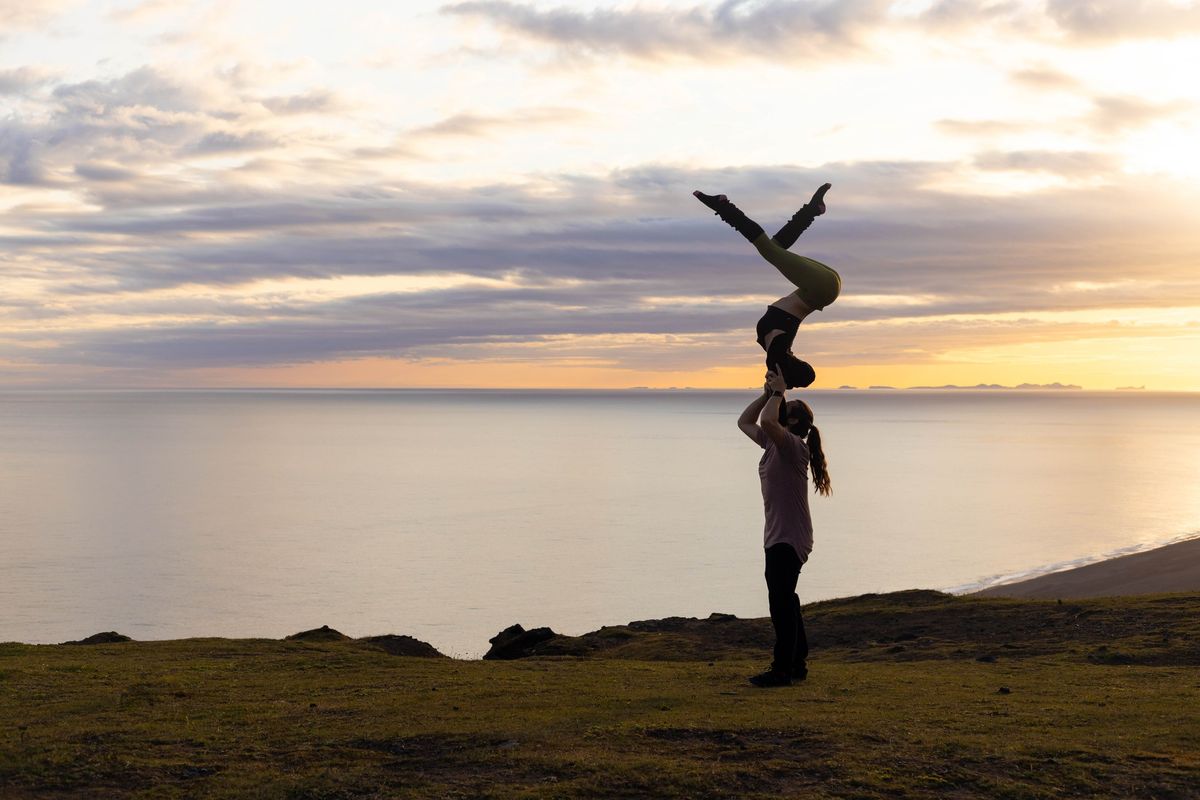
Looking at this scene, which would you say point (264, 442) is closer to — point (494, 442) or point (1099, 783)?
point (494, 442)

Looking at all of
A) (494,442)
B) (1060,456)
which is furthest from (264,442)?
(1060,456)

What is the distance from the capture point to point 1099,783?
331 inches

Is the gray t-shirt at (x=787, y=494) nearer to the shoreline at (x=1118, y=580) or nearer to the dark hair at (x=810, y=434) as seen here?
the dark hair at (x=810, y=434)

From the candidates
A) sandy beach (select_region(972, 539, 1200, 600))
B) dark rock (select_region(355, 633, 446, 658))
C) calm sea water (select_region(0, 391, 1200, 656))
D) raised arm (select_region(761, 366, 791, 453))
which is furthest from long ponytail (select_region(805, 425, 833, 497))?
sandy beach (select_region(972, 539, 1200, 600))

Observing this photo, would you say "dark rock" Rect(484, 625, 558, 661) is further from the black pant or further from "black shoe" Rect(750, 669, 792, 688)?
the black pant

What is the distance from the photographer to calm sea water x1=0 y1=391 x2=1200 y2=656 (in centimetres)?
4331

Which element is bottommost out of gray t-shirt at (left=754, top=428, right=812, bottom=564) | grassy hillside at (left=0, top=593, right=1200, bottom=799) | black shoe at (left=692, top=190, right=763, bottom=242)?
grassy hillside at (left=0, top=593, right=1200, bottom=799)

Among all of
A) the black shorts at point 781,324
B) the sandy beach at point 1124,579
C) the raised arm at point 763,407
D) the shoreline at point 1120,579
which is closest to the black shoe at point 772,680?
the raised arm at point 763,407

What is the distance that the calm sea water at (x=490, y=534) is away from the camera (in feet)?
142

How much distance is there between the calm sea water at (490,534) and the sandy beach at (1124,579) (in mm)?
4693

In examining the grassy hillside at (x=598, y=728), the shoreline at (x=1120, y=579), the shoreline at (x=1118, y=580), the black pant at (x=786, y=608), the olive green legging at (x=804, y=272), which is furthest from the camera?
the shoreline at (x=1120, y=579)

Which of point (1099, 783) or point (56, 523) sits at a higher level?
point (56, 523)

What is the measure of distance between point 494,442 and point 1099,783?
518ft

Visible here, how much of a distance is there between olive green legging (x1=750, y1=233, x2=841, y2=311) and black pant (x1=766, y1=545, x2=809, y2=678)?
2.78 m
